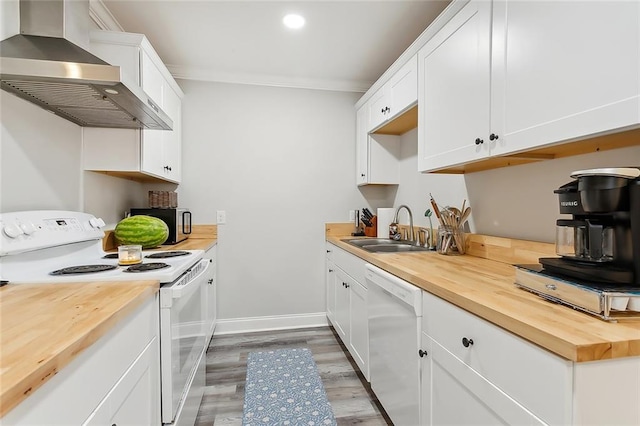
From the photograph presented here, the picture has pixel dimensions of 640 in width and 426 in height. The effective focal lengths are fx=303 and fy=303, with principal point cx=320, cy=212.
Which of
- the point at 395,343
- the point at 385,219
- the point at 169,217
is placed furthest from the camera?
the point at 385,219

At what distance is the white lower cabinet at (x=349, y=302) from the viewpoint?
1.96m

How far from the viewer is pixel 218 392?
1.97 meters

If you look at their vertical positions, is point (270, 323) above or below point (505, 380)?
below

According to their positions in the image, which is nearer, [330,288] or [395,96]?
[395,96]

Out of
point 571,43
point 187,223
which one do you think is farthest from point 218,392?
point 571,43

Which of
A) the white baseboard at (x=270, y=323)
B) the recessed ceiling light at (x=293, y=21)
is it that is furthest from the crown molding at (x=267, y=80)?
the white baseboard at (x=270, y=323)

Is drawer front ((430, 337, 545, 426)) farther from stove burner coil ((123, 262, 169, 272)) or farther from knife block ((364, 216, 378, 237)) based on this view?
knife block ((364, 216, 378, 237))

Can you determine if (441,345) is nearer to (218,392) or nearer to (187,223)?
(218,392)

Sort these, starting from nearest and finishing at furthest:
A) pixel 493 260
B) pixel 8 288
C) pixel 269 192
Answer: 1. pixel 8 288
2. pixel 493 260
3. pixel 269 192

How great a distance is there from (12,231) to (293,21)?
1.91m

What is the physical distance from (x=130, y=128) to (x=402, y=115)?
182 cm

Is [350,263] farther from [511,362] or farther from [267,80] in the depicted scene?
[267,80]

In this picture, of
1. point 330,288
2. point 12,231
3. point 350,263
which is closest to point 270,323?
point 330,288

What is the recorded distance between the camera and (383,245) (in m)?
2.46
